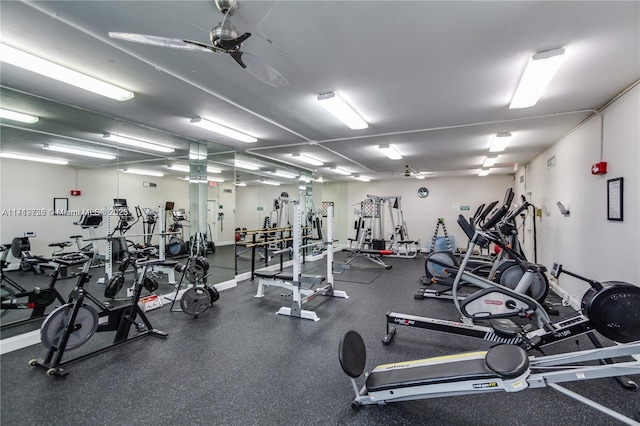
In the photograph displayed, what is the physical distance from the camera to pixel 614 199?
9.92 ft

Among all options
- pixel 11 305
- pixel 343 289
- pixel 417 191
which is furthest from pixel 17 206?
pixel 417 191

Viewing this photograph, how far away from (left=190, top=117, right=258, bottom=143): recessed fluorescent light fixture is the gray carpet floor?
268 cm

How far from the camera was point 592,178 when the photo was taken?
3.55m

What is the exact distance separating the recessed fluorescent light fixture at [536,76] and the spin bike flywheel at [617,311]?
1.82 metres

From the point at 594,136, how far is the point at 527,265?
2020 millimetres

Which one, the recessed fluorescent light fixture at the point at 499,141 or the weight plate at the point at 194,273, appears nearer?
the weight plate at the point at 194,273

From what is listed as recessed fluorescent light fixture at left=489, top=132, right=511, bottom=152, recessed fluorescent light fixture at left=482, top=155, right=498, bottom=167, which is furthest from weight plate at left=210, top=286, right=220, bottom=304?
recessed fluorescent light fixture at left=482, top=155, right=498, bottom=167

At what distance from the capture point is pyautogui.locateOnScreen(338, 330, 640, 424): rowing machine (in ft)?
5.01

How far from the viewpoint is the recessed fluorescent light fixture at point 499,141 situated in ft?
15.0

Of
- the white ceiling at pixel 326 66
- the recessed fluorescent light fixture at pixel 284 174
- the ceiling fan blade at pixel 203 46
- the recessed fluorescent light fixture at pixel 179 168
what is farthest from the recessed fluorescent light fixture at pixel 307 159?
the ceiling fan blade at pixel 203 46

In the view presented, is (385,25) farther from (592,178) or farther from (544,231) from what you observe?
(544,231)

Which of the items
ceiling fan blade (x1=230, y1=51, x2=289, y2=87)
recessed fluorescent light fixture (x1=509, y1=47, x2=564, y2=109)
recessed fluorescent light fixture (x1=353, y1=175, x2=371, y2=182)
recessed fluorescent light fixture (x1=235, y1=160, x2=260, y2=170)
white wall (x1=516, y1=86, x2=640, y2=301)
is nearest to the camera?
ceiling fan blade (x1=230, y1=51, x2=289, y2=87)

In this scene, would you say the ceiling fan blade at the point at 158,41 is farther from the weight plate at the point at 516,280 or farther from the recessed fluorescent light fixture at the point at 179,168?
the weight plate at the point at 516,280

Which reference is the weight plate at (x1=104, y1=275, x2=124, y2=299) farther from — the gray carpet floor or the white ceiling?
the white ceiling
